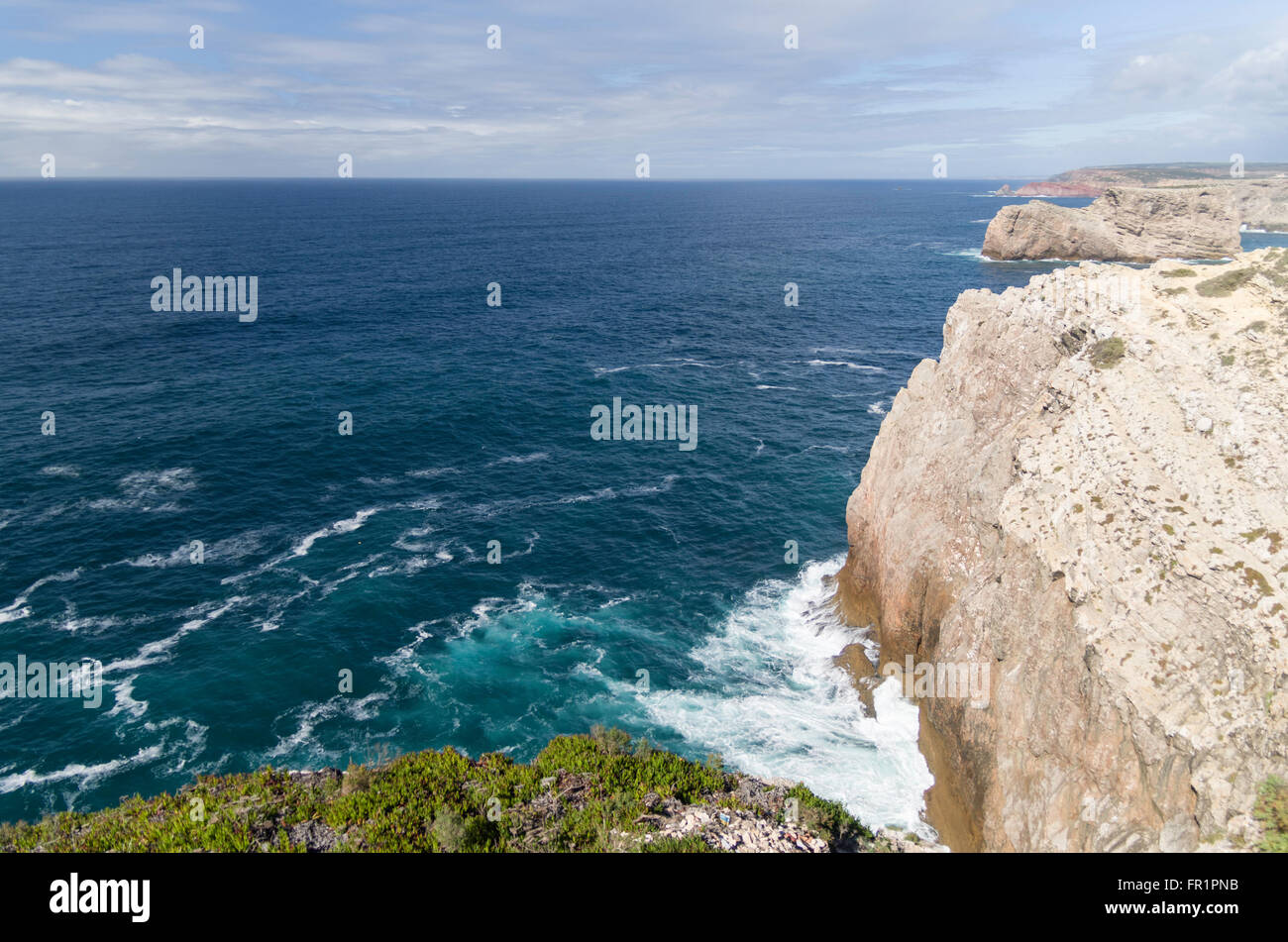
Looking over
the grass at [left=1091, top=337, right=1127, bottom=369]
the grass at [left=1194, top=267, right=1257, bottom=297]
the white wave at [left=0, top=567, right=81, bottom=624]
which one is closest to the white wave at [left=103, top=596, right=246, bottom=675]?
the white wave at [left=0, top=567, right=81, bottom=624]

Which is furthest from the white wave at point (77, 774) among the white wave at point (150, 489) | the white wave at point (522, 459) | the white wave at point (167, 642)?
the white wave at point (522, 459)

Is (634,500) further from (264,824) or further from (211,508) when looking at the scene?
(264,824)

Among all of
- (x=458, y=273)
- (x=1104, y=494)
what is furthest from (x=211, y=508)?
(x=458, y=273)

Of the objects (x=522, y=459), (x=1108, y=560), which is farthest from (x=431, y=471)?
(x=1108, y=560)

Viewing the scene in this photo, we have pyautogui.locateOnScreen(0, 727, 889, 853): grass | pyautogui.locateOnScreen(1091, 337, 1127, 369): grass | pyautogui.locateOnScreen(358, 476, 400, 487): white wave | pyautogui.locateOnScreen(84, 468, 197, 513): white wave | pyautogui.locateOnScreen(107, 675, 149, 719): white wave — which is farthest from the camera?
pyautogui.locateOnScreen(358, 476, 400, 487): white wave

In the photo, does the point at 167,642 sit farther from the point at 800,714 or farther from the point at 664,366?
the point at 664,366

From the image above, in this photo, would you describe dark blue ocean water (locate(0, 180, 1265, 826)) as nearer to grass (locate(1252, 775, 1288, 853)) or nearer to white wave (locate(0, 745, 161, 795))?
white wave (locate(0, 745, 161, 795))

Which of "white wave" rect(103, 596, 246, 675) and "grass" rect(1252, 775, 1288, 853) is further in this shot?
"white wave" rect(103, 596, 246, 675)
